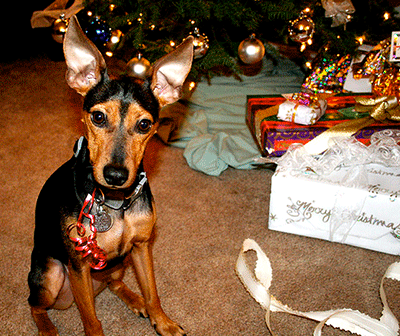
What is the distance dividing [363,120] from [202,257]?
147cm

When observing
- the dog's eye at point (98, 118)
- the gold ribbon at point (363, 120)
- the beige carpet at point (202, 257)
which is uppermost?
the dog's eye at point (98, 118)

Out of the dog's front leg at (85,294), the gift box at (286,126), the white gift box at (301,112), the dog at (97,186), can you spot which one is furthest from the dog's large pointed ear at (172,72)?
the white gift box at (301,112)

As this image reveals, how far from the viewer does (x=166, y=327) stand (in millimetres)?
1903

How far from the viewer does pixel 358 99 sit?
114 inches

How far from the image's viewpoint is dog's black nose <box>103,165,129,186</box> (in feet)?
4.88

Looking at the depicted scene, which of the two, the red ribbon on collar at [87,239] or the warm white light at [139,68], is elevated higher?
the warm white light at [139,68]

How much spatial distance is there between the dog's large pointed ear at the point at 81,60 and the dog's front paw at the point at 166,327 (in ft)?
3.60

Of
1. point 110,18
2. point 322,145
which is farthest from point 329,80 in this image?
point 110,18

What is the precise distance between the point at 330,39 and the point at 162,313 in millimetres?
2302

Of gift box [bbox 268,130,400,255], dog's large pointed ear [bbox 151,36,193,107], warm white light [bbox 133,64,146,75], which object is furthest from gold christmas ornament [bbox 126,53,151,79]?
gift box [bbox 268,130,400,255]

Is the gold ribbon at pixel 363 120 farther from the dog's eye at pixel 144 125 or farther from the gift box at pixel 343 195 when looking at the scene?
the dog's eye at pixel 144 125

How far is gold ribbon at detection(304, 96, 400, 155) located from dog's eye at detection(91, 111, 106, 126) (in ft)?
4.96

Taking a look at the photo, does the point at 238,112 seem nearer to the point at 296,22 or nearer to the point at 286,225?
the point at 296,22

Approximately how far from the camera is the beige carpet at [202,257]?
1995 mm
